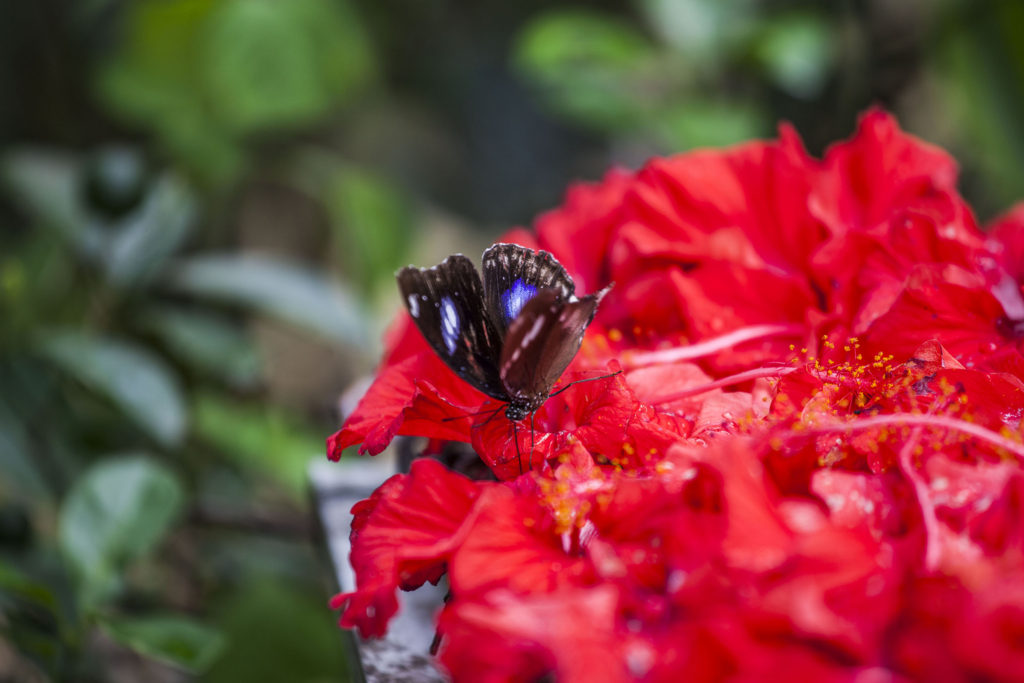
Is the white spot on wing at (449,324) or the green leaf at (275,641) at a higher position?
A: the white spot on wing at (449,324)

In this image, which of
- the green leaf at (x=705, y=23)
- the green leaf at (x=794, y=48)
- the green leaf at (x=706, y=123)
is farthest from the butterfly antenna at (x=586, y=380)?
the green leaf at (x=705, y=23)

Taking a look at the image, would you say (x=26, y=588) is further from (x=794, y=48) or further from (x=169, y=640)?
(x=794, y=48)

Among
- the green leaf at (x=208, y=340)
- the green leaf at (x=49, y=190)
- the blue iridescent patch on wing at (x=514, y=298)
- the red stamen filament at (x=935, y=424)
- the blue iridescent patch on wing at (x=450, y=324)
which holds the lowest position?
the red stamen filament at (x=935, y=424)

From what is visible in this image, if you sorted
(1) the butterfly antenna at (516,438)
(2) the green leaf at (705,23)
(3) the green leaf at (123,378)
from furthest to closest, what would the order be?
(2) the green leaf at (705,23), (3) the green leaf at (123,378), (1) the butterfly antenna at (516,438)

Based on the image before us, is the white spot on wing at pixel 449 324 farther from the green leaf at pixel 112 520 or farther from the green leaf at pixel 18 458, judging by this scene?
the green leaf at pixel 18 458

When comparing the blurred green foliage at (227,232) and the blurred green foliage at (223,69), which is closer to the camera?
the blurred green foliage at (227,232)

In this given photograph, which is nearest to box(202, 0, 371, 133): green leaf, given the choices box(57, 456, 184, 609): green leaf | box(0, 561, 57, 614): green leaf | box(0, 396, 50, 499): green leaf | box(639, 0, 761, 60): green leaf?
box(639, 0, 761, 60): green leaf

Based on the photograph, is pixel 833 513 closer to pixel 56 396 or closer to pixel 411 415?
pixel 411 415

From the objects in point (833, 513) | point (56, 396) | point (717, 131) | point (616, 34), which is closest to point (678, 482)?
point (833, 513)

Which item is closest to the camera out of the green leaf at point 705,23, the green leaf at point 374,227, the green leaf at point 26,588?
the green leaf at point 26,588

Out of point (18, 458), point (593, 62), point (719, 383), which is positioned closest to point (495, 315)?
point (719, 383)
